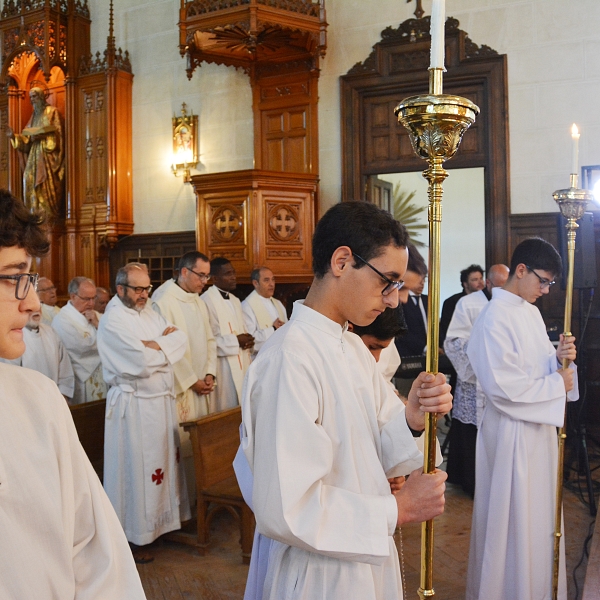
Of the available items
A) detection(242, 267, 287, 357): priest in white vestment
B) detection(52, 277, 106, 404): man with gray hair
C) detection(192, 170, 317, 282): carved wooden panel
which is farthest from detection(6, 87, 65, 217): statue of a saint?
detection(242, 267, 287, 357): priest in white vestment

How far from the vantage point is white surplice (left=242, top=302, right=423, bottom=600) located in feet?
5.36

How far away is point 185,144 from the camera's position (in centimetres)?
954

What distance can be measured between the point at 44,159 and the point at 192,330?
5778mm

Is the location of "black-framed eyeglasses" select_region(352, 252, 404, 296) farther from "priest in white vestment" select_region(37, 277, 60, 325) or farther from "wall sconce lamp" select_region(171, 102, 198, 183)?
"wall sconce lamp" select_region(171, 102, 198, 183)

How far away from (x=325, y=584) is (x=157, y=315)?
3.73 metres

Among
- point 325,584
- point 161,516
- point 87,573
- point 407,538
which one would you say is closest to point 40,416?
point 87,573

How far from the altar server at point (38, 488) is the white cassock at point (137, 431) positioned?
321 centimetres

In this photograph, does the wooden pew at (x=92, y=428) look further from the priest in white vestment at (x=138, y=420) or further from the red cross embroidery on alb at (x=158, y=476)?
the red cross embroidery on alb at (x=158, y=476)

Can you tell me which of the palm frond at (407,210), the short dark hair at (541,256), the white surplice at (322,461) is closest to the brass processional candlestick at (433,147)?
the white surplice at (322,461)

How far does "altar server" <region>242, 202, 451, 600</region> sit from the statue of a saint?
9.23 m

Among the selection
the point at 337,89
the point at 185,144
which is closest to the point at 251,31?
the point at 337,89

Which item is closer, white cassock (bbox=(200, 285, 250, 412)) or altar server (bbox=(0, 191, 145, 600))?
altar server (bbox=(0, 191, 145, 600))

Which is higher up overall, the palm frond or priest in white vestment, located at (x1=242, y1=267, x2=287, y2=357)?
the palm frond

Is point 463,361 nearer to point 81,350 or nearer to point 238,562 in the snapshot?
point 238,562
